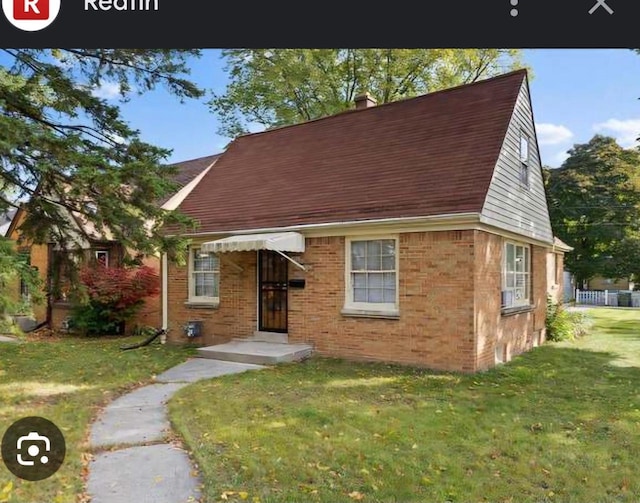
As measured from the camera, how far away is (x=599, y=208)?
29797 mm

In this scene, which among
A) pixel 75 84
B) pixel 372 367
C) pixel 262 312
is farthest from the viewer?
pixel 262 312

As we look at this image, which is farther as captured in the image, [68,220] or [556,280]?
[556,280]

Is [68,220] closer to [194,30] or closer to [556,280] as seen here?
[194,30]

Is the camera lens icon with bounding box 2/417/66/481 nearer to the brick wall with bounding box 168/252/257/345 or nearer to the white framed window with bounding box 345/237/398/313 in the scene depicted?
the white framed window with bounding box 345/237/398/313

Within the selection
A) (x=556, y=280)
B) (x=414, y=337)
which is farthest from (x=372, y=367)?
(x=556, y=280)

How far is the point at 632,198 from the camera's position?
95.0 feet

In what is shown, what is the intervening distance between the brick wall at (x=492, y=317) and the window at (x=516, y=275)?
315 mm

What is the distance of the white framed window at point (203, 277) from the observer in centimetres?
1130

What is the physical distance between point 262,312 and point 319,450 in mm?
6320

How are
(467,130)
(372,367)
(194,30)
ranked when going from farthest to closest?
(467,130), (372,367), (194,30)

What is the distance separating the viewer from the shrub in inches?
525

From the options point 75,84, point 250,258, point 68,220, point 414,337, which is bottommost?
point 414,337

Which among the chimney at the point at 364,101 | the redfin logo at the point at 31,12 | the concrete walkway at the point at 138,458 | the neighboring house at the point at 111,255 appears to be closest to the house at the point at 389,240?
the chimney at the point at 364,101

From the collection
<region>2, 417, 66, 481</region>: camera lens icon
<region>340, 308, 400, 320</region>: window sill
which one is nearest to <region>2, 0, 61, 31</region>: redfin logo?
<region>2, 417, 66, 481</region>: camera lens icon
